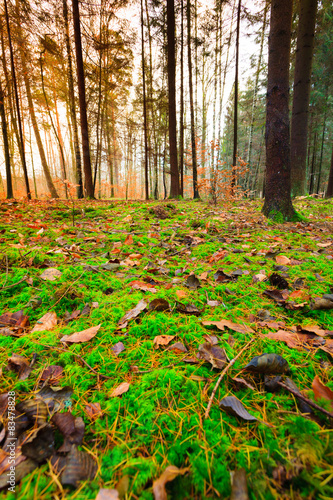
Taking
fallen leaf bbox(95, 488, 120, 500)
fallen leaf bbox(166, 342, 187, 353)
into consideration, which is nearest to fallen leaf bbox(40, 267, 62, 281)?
fallen leaf bbox(166, 342, 187, 353)

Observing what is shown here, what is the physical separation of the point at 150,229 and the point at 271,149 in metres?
2.75

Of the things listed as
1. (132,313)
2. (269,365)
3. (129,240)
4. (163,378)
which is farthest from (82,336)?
(129,240)

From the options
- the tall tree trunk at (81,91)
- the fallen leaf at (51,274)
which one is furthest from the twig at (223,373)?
the tall tree trunk at (81,91)

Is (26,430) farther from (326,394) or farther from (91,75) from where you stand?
(91,75)

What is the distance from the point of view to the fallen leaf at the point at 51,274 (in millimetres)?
1750

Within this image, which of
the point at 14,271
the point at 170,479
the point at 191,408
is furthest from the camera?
the point at 14,271

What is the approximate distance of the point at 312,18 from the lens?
254 inches

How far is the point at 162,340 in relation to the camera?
3.78ft

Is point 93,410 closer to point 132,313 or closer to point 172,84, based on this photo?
point 132,313

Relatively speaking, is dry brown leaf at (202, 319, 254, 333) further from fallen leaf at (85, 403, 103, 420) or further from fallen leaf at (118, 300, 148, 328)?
fallen leaf at (85, 403, 103, 420)

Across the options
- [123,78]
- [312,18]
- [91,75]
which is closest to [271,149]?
[312,18]

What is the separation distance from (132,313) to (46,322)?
0.57m

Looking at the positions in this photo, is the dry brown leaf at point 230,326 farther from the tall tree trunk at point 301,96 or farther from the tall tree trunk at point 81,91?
the tall tree trunk at point 81,91

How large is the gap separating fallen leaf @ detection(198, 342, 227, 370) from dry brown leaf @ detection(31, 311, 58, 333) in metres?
0.96
